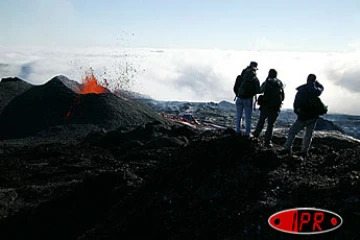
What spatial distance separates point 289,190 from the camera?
354 inches

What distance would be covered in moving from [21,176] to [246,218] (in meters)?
11.6

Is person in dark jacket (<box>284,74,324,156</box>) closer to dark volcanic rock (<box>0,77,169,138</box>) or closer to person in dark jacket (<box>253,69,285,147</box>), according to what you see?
person in dark jacket (<box>253,69,285,147</box>)

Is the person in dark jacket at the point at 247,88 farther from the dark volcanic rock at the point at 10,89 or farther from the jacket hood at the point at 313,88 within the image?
the dark volcanic rock at the point at 10,89

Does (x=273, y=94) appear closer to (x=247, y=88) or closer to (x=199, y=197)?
(x=247, y=88)

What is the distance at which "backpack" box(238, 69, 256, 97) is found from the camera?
11.4 m

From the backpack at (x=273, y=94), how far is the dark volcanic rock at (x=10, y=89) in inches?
1081

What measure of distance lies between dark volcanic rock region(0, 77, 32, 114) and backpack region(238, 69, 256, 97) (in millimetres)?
26926

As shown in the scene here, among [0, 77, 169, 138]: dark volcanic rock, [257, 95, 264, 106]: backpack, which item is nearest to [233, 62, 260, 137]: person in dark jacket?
[257, 95, 264, 106]: backpack

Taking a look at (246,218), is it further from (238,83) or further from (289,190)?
(238,83)

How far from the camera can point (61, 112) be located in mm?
33344

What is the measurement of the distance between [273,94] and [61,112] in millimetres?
24355

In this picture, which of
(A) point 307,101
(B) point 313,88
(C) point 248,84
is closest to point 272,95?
(C) point 248,84

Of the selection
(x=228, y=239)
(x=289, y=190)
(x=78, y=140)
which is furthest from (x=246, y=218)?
(x=78, y=140)

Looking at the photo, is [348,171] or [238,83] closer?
[348,171]
